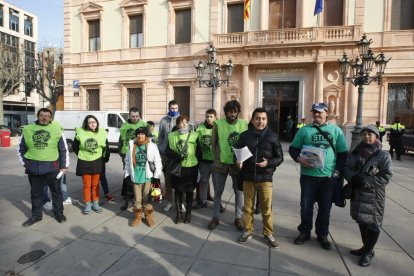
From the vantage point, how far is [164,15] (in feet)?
62.0

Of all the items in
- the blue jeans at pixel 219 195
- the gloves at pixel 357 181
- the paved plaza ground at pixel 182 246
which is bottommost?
the paved plaza ground at pixel 182 246

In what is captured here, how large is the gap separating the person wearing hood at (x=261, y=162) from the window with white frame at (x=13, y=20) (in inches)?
2326

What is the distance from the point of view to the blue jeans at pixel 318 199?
12.1ft

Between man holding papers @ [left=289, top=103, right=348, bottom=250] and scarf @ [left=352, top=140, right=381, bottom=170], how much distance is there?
23 centimetres

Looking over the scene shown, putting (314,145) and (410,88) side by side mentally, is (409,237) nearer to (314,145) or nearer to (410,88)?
(314,145)

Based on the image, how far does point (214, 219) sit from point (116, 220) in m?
1.67

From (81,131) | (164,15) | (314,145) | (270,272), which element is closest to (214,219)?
(270,272)

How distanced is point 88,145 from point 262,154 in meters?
3.12

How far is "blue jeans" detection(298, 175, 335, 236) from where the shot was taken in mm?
3688

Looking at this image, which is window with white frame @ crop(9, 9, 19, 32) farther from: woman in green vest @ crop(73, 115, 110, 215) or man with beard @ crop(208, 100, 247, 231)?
man with beard @ crop(208, 100, 247, 231)

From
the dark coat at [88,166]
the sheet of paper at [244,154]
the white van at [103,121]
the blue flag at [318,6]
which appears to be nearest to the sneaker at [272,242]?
the sheet of paper at [244,154]

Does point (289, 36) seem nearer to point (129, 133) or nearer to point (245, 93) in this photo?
point (245, 93)

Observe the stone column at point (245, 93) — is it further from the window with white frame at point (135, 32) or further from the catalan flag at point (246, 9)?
the window with white frame at point (135, 32)

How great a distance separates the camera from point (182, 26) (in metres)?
18.8
